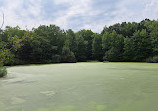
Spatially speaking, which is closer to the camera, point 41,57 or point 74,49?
point 41,57

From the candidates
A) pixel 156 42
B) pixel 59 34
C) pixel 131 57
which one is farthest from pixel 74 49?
pixel 156 42

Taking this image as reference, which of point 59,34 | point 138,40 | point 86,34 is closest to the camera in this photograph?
point 138,40

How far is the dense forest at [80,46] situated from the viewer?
66.3 feet

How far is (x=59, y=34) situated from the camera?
26.5 meters

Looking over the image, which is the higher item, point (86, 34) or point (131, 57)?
point (86, 34)

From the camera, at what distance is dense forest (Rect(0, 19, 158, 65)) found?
20.2 metres

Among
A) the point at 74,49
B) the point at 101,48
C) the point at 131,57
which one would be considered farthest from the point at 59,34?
the point at 131,57

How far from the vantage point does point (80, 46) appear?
29.7 m

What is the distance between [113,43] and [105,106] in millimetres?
25836

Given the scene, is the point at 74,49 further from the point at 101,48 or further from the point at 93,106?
the point at 93,106

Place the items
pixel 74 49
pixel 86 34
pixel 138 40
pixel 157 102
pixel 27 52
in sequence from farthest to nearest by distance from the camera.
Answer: pixel 86 34 < pixel 74 49 < pixel 138 40 < pixel 27 52 < pixel 157 102

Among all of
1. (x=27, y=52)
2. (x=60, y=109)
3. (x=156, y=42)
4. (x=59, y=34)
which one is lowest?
(x=60, y=109)

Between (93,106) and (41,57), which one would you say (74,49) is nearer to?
(41,57)

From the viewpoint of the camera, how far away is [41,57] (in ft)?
69.4
